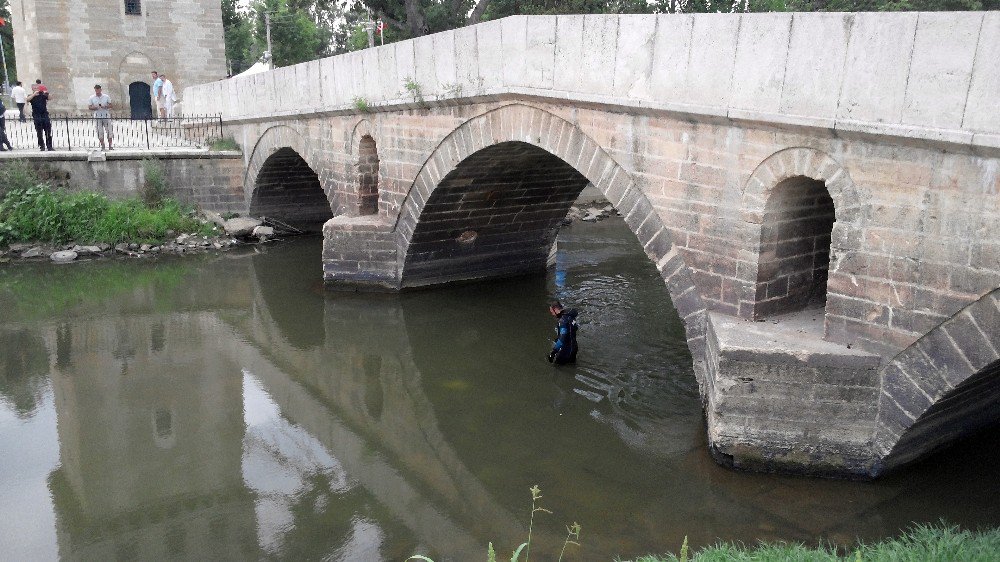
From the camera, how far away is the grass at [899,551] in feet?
13.0

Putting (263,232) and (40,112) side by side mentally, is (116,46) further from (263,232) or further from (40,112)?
(263,232)

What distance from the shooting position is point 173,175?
15.3 m

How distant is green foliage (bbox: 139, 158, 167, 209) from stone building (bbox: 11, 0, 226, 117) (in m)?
6.51

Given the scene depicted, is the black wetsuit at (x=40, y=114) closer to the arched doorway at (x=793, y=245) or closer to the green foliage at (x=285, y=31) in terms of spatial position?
the green foliage at (x=285, y=31)

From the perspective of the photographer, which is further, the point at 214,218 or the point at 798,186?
the point at 214,218

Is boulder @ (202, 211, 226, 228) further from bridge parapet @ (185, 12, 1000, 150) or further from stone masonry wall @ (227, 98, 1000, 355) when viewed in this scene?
stone masonry wall @ (227, 98, 1000, 355)

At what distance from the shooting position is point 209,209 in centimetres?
1563

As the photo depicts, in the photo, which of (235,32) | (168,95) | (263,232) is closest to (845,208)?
(263,232)

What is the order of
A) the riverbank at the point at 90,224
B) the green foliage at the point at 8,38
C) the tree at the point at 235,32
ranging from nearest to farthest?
the riverbank at the point at 90,224, the tree at the point at 235,32, the green foliage at the point at 8,38

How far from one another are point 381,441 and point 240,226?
921 cm

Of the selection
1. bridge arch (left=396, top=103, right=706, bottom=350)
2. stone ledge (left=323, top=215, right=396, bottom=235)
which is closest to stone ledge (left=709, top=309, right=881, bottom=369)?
bridge arch (left=396, top=103, right=706, bottom=350)

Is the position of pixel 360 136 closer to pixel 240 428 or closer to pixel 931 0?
pixel 240 428

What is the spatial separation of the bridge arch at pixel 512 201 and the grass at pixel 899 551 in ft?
6.64

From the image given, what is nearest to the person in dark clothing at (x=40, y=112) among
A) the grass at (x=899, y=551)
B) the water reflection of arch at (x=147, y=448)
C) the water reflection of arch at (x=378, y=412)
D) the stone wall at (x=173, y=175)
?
the stone wall at (x=173, y=175)
